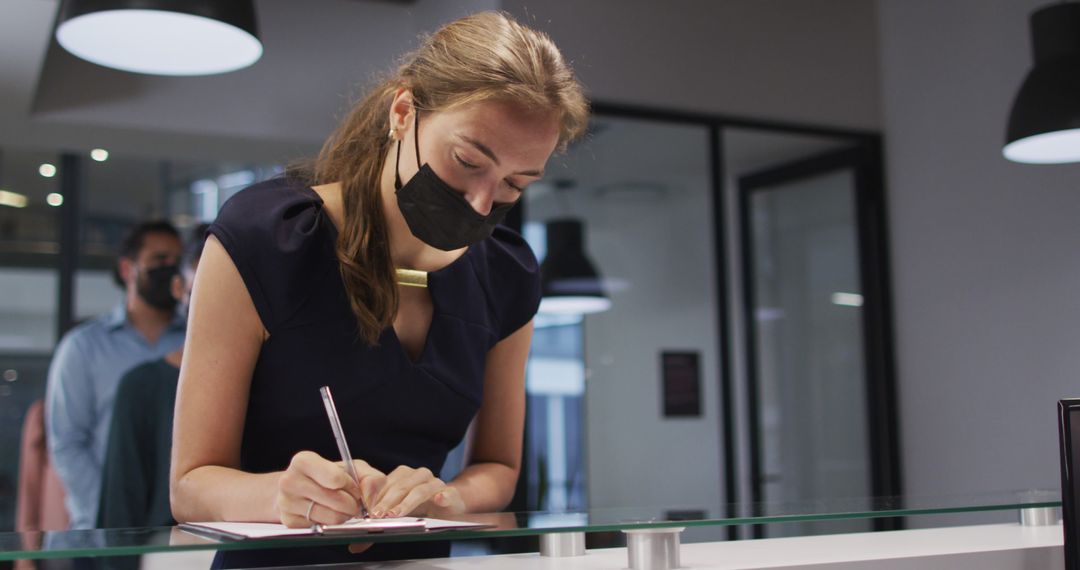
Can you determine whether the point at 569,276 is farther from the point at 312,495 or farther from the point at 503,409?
the point at 312,495

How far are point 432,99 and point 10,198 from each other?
4.31m

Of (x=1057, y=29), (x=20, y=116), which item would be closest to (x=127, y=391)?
(x=20, y=116)

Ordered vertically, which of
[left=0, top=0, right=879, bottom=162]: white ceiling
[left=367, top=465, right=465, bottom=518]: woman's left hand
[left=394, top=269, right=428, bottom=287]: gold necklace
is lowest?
[left=367, top=465, right=465, bottom=518]: woman's left hand

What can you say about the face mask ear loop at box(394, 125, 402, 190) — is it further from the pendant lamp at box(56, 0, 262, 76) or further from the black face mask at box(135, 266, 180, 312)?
the black face mask at box(135, 266, 180, 312)

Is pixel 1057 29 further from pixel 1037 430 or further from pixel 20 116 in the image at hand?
pixel 20 116

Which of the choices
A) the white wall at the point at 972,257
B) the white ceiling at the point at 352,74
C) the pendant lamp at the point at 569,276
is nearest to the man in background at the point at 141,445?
the white ceiling at the point at 352,74

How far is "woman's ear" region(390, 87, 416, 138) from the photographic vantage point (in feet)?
4.80

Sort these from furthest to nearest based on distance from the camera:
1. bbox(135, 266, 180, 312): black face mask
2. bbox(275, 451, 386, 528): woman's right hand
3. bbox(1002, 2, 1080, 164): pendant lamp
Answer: bbox(135, 266, 180, 312): black face mask, bbox(1002, 2, 1080, 164): pendant lamp, bbox(275, 451, 386, 528): woman's right hand

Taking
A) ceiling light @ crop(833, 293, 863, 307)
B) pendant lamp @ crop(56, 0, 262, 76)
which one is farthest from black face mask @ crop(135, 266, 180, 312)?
ceiling light @ crop(833, 293, 863, 307)

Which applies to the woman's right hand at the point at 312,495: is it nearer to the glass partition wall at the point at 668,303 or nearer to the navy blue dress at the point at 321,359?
the navy blue dress at the point at 321,359

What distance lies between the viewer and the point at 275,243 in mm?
1318

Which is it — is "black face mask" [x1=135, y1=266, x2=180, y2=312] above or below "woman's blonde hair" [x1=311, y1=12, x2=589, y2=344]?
above

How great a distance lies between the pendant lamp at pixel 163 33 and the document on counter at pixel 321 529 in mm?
1996

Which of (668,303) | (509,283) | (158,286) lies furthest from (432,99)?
(668,303)
